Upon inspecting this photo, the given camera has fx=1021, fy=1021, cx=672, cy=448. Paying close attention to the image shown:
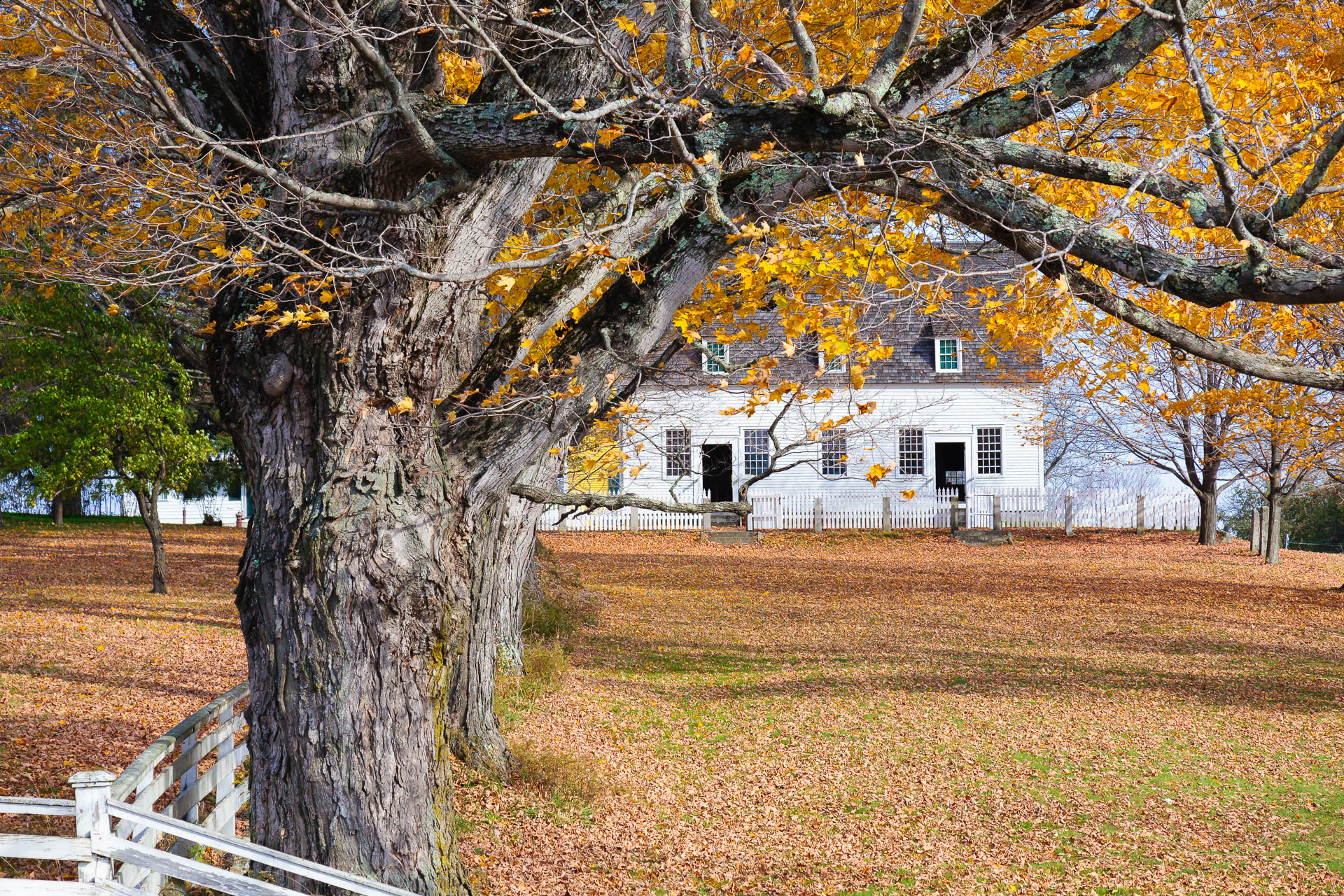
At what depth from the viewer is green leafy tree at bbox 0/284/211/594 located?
623 inches

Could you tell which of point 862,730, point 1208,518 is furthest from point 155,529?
point 1208,518

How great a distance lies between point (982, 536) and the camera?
30.4 meters

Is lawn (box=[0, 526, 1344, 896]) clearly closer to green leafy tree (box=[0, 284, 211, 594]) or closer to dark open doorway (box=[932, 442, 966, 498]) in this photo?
green leafy tree (box=[0, 284, 211, 594])

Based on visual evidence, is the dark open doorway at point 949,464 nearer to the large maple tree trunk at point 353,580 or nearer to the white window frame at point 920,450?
the white window frame at point 920,450

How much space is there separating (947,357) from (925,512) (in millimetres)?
5110

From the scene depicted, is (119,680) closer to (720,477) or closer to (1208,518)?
(720,477)

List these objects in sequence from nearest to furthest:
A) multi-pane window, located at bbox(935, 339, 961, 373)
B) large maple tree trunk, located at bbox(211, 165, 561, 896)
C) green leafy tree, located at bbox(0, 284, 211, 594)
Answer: large maple tree trunk, located at bbox(211, 165, 561, 896) < green leafy tree, located at bbox(0, 284, 211, 594) < multi-pane window, located at bbox(935, 339, 961, 373)

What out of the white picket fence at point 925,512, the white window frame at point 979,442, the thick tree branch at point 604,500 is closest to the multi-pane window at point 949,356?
the white window frame at point 979,442

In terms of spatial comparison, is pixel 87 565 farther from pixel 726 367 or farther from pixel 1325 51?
pixel 1325 51

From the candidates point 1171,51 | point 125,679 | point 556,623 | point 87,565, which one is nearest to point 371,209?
point 1171,51

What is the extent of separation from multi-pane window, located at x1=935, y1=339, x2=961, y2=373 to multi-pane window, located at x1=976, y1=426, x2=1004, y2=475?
2096 millimetres

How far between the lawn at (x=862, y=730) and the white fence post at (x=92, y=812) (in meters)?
3.25

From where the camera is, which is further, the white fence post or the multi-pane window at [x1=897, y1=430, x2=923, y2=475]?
the multi-pane window at [x1=897, y1=430, x2=923, y2=475]

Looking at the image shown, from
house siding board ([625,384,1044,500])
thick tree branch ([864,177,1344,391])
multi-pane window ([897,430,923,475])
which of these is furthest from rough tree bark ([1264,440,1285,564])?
thick tree branch ([864,177,1344,391])
